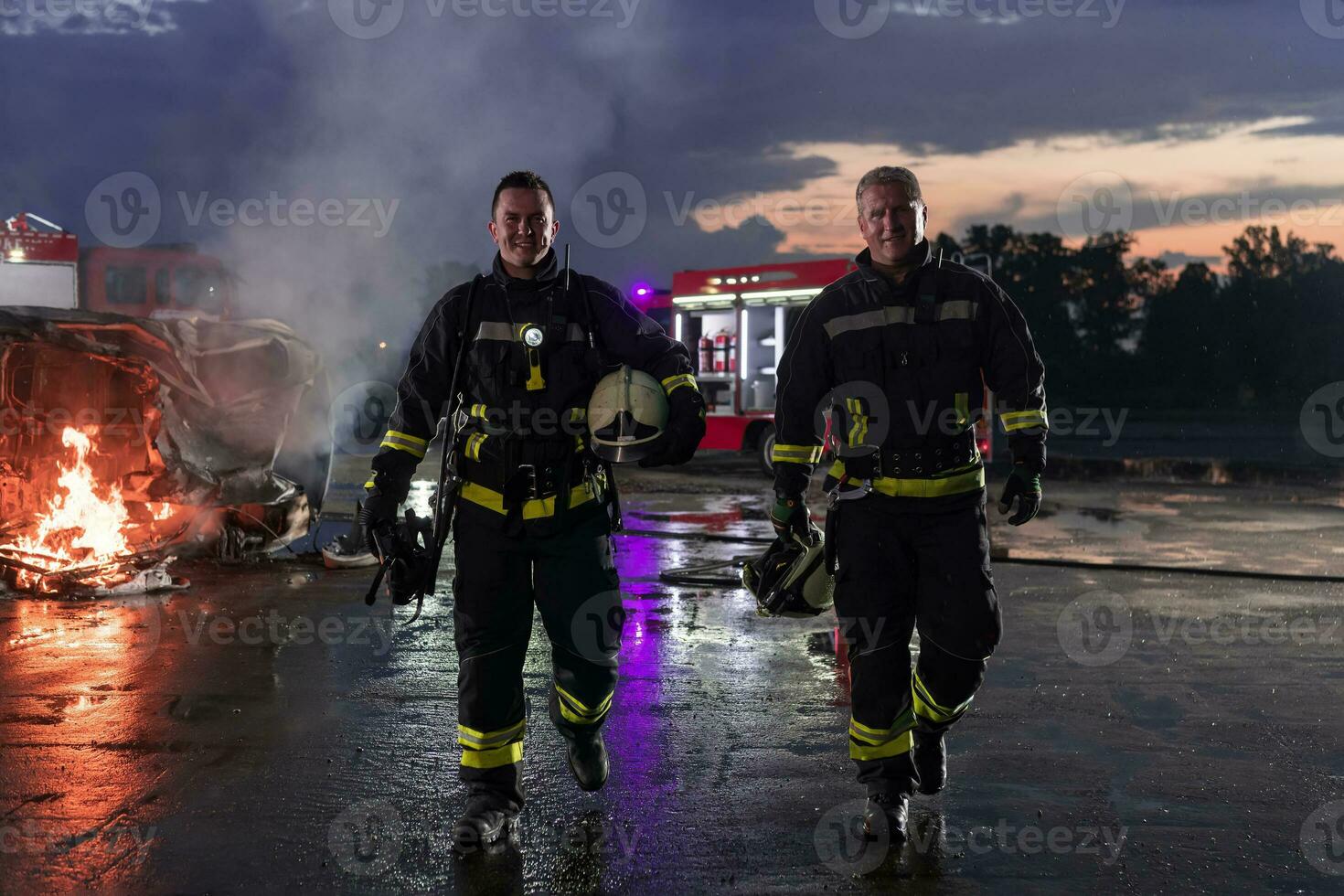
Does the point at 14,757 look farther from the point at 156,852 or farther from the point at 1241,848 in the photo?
the point at 1241,848

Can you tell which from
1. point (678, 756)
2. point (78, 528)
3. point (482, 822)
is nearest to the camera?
point (482, 822)

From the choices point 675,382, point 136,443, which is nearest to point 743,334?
point 136,443

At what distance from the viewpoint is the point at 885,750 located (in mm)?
3664

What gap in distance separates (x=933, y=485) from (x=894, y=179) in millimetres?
974

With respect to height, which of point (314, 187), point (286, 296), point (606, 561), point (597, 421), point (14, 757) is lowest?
point (14, 757)

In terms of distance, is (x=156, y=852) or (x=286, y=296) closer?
(x=156, y=852)

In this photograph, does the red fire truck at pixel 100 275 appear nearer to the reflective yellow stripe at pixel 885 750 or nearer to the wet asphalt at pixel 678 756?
the wet asphalt at pixel 678 756

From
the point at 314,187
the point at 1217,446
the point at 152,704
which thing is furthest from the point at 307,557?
the point at 1217,446

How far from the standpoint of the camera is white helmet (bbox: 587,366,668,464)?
3.60m

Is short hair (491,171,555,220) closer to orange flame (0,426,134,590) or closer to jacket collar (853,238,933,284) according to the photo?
jacket collar (853,238,933,284)

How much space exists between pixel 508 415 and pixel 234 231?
12.5 metres

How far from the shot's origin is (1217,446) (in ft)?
79.4

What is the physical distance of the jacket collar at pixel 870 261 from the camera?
385 cm

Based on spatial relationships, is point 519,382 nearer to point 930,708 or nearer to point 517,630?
point 517,630
